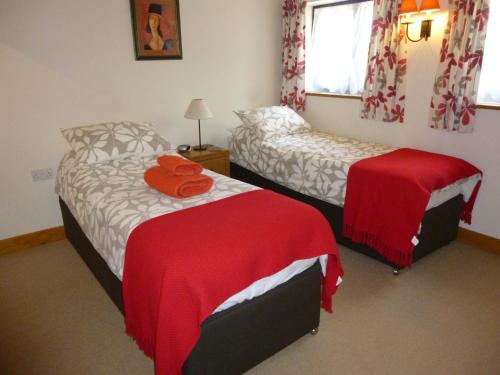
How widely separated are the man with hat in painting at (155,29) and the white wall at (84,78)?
131 millimetres

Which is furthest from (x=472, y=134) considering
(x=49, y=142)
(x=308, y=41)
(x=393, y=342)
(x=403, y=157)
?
(x=49, y=142)

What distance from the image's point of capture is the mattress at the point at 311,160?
2.73 meters

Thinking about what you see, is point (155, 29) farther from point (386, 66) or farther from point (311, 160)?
point (386, 66)

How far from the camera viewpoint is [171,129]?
347 centimetres

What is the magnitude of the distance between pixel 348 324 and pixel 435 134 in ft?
5.86

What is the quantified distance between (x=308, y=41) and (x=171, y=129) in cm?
179

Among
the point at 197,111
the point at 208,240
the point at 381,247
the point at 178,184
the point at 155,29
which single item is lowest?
the point at 381,247

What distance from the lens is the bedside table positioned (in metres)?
3.24

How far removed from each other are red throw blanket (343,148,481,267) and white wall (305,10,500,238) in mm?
117

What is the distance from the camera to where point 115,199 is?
2.00 m

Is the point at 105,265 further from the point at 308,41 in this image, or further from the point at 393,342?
the point at 308,41

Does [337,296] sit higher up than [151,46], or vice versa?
[151,46]

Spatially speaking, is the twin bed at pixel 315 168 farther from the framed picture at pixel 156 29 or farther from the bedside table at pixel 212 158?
the framed picture at pixel 156 29

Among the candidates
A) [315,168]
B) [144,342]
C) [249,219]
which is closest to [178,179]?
[249,219]
